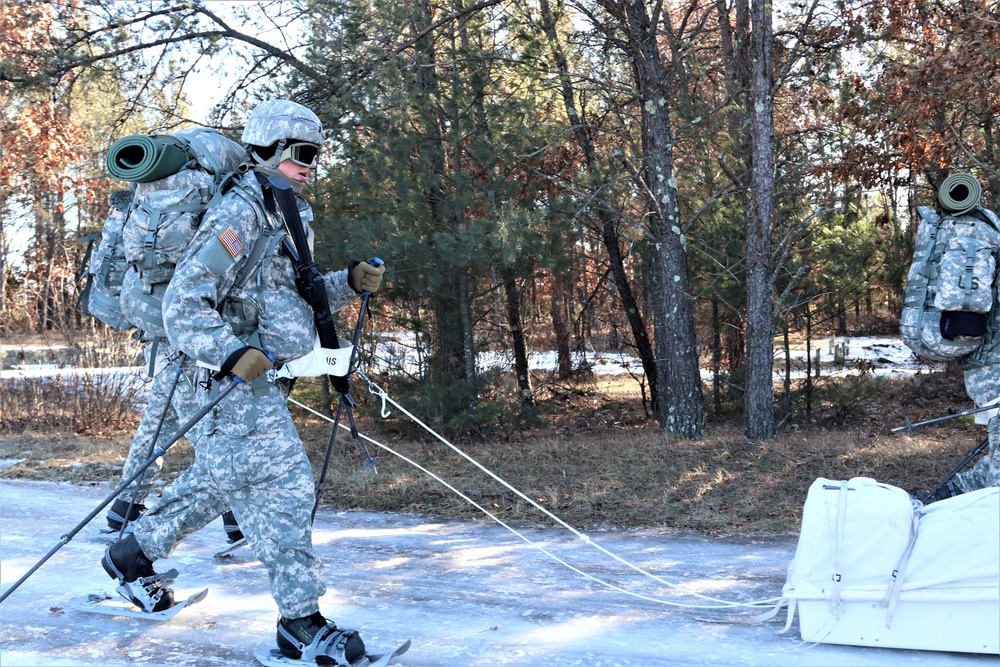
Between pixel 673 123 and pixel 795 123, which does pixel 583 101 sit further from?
pixel 795 123

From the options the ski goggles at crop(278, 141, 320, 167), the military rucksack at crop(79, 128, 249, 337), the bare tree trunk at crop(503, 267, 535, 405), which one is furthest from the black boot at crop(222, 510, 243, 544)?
the bare tree trunk at crop(503, 267, 535, 405)

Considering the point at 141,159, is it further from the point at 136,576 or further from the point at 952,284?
the point at 952,284

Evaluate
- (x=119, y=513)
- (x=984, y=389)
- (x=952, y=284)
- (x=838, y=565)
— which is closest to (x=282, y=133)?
(x=838, y=565)

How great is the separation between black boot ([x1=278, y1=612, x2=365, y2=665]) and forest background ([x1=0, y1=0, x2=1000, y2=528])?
9.91 feet

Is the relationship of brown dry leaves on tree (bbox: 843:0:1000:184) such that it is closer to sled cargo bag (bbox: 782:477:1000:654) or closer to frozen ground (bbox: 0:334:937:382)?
frozen ground (bbox: 0:334:937:382)

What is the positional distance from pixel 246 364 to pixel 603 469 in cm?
428

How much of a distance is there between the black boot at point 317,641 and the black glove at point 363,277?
1.48m

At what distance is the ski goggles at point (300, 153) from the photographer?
12.6 feet

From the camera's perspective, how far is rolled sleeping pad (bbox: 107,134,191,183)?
3.80 meters

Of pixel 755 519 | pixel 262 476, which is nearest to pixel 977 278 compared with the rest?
pixel 755 519

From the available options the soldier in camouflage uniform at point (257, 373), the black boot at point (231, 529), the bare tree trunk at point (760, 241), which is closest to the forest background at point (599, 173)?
the bare tree trunk at point (760, 241)

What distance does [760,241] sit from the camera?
8008 mm

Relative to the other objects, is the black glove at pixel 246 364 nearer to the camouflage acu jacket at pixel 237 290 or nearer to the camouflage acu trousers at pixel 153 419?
the camouflage acu jacket at pixel 237 290

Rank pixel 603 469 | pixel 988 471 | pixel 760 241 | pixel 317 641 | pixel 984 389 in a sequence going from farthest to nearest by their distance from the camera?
pixel 760 241 < pixel 603 469 < pixel 984 389 < pixel 988 471 < pixel 317 641
